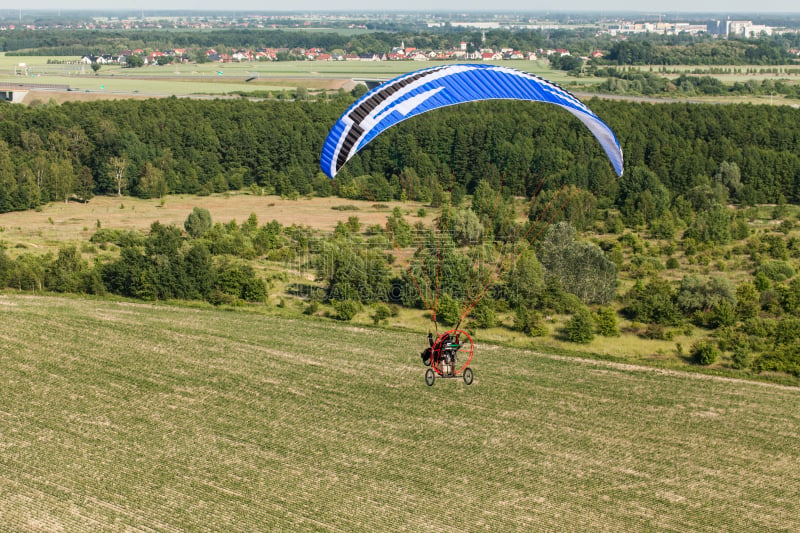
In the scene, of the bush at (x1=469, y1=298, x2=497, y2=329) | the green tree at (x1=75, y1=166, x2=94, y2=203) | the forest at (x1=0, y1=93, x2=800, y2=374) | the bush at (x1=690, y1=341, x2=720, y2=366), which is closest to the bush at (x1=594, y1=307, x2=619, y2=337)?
the forest at (x1=0, y1=93, x2=800, y2=374)

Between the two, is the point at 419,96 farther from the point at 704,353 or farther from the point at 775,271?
the point at 775,271

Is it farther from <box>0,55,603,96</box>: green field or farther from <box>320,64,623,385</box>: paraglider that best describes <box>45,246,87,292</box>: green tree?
<box>0,55,603,96</box>: green field

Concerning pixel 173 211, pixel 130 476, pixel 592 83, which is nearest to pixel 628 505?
pixel 130 476

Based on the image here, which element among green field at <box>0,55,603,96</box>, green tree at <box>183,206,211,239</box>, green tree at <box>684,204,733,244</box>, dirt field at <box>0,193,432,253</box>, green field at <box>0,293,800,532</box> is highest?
green field at <box>0,55,603,96</box>

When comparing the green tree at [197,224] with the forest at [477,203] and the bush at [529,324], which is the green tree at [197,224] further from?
the bush at [529,324]

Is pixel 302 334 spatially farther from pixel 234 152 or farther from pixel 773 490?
pixel 234 152
